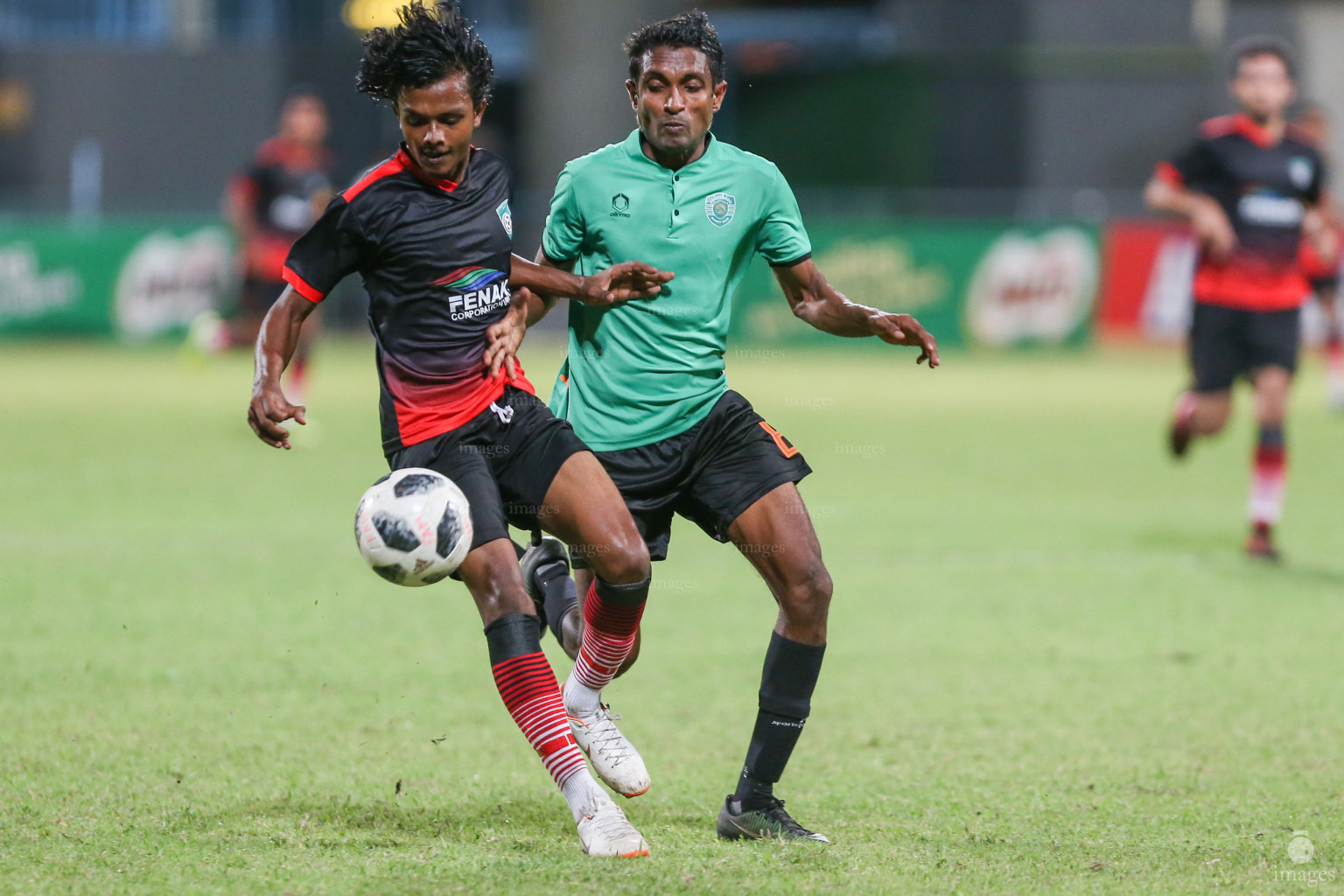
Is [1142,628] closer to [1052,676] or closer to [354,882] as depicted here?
[1052,676]

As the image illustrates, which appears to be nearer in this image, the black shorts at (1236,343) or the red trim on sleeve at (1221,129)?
the black shorts at (1236,343)

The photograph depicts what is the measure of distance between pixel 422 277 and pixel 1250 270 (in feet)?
19.6

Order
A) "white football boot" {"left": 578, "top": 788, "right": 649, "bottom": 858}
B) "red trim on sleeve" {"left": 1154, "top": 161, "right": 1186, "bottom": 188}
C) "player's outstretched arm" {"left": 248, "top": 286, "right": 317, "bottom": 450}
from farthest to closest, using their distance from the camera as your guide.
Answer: "red trim on sleeve" {"left": 1154, "top": 161, "right": 1186, "bottom": 188}
"player's outstretched arm" {"left": 248, "top": 286, "right": 317, "bottom": 450}
"white football boot" {"left": 578, "top": 788, "right": 649, "bottom": 858}

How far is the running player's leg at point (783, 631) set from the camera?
4.37 m

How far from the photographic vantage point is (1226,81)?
88.9 feet

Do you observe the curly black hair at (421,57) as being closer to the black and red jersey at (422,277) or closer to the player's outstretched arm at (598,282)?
the black and red jersey at (422,277)

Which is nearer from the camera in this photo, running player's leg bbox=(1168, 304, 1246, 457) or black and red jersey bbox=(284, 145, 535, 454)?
black and red jersey bbox=(284, 145, 535, 454)

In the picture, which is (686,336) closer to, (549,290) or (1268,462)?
(549,290)

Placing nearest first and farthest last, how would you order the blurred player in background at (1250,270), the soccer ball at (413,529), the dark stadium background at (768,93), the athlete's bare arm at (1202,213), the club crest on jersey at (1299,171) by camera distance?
1. the soccer ball at (413,529)
2. the athlete's bare arm at (1202,213)
3. the blurred player in background at (1250,270)
4. the club crest on jersey at (1299,171)
5. the dark stadium background at (768,93)

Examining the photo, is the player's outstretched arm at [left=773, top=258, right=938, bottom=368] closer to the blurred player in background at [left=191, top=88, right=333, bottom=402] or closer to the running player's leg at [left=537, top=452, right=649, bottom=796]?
the running player's leg at [left=537, top=452, right=649, bottom=796]

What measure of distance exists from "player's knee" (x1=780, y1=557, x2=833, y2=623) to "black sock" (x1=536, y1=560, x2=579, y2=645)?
41.8 inches

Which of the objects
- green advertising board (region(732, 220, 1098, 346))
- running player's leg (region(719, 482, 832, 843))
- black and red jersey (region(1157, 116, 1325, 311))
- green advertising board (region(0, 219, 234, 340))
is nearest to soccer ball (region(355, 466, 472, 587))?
running player's leg (region(719, 482, 832, 843))

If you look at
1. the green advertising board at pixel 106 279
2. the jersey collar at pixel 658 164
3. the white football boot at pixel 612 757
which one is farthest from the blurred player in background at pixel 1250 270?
the green advertising board at pixel 106 279

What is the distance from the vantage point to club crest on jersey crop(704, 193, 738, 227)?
4656 millimetres
